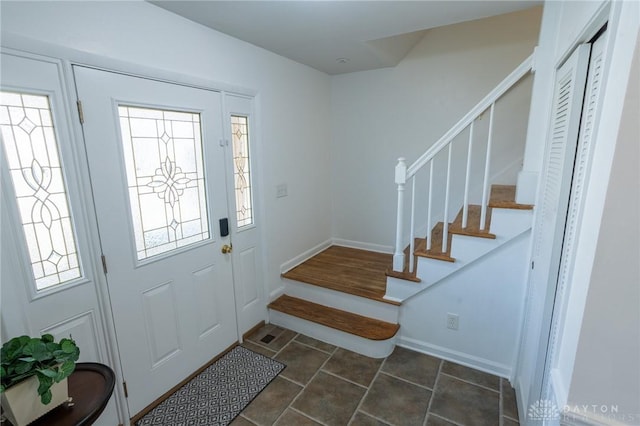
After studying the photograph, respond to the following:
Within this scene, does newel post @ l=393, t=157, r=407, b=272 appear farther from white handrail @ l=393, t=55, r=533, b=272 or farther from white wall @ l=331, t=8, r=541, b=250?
white wall @ l=331, t=8, r=541, b=250

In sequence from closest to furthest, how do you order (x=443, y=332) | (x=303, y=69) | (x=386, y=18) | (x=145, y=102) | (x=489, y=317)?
(x=145, y=102) → (x=386, y=18) → (x=489, y=317) → (x=443, y=332) → (x=303, y=69)

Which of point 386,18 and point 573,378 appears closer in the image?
point 573,378

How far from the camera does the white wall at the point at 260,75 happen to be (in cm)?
142

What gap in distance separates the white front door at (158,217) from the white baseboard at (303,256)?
79 cm

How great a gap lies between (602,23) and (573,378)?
119 centimetres

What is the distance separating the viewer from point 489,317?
7.15 feet

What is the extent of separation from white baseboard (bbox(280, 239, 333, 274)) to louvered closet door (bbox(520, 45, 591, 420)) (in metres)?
2.10

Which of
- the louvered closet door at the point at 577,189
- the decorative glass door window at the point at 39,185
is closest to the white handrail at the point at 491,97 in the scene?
the louvered closet door at the point at 577,189

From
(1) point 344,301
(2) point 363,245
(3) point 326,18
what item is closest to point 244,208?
(1) point 344,301

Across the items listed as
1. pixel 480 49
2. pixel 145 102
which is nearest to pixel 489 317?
pixel 480 49

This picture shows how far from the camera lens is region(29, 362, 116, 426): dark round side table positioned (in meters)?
1.14

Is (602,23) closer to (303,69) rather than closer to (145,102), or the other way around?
(145,102)

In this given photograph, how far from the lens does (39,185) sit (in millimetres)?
1383

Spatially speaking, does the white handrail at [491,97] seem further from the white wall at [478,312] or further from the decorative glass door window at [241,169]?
the decorative glass door window at [241,169]
